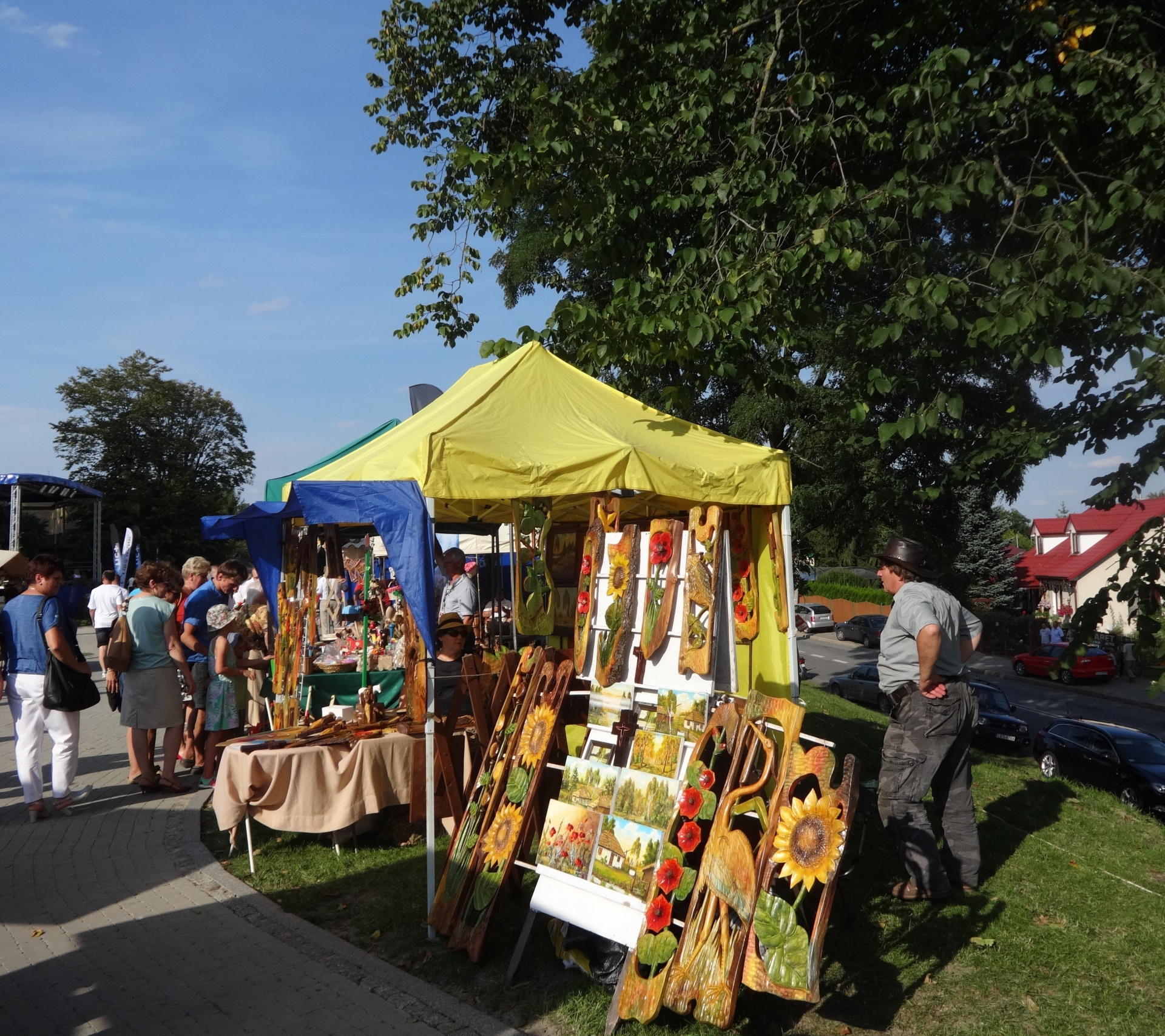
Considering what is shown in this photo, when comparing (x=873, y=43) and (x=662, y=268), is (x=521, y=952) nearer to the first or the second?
(x=662, y=268)

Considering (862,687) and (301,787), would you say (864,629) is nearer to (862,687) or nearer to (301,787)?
(862,687)

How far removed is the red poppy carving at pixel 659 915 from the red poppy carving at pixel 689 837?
9.2 inches

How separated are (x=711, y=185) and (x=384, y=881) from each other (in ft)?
18.8

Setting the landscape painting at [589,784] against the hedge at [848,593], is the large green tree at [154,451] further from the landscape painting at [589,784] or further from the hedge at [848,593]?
the landscape painting at [589,784]

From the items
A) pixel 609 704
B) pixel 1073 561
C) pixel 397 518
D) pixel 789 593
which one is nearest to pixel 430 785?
pixel 609 704

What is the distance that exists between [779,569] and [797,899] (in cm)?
327

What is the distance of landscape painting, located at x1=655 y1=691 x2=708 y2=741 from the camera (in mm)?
4484

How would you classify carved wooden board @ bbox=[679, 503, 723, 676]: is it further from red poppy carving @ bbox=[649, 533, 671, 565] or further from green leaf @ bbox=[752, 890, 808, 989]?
green leaf @ bbox=[752, 890, 808, 989]

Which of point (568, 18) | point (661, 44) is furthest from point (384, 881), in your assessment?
point (568, 18)

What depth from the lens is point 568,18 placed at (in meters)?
11.1

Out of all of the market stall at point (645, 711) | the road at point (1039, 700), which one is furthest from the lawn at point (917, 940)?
the road at point (1039, 700)

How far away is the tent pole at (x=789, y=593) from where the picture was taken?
6.47m

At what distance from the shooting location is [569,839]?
4.43m

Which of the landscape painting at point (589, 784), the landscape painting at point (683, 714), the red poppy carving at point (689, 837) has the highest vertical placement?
the landscape painting at point (683, 714)
